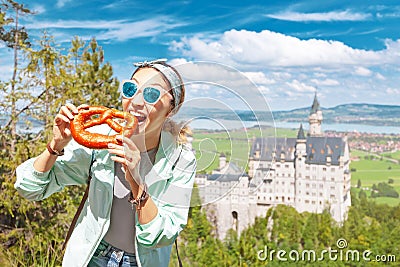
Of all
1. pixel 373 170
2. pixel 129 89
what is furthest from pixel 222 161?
pixel 373 170

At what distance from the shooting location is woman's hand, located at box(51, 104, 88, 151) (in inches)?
34.2

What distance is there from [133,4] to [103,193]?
22.2 feet

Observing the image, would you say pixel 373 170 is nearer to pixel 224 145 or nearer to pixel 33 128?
pixel 33 128

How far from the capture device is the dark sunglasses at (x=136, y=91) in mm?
795

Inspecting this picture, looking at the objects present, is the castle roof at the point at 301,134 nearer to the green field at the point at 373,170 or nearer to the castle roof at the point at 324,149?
the castle roof at the point at 324,149

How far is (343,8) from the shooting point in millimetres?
7672

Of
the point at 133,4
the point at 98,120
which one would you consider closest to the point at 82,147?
the point at 98,120

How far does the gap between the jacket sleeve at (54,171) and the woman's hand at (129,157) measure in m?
0.16

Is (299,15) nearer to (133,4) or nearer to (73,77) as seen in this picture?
(133,4)

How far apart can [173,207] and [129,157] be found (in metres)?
0.16

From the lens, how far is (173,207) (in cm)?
85

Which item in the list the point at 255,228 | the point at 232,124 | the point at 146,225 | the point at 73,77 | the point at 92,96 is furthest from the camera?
the point at 255,228

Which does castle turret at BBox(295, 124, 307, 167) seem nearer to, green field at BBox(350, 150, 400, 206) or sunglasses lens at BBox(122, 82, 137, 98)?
green field at BBox(350, 150, 400, 206)

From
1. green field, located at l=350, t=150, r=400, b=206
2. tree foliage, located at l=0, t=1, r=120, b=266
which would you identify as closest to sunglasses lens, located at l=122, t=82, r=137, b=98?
tree foliage, located at l=0, t=1, r=120, b=266
